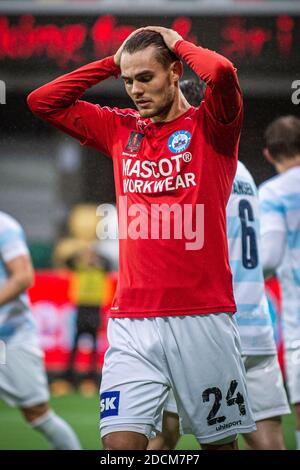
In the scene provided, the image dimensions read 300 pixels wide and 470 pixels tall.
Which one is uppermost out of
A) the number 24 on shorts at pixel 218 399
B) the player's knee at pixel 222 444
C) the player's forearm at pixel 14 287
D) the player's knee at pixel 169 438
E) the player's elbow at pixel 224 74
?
the player's elbow at pixel 224 74

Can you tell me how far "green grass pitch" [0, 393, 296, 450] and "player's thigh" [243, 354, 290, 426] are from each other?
1166mm

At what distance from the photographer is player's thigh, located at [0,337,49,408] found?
4098 mm

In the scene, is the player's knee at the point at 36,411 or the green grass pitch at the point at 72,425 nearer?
the player's knee at the point at 36,411

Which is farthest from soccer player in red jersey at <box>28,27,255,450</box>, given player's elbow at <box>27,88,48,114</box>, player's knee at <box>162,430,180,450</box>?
player's knee at <box>162,430,180,450</box>

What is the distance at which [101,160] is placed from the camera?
165 inches

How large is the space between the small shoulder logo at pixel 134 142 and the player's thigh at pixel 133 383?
0.57 metres

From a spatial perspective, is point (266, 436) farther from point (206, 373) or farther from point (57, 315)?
point (57, 315)

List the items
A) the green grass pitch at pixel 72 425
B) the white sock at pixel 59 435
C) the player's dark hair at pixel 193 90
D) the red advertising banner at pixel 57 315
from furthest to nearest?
1. the red advertising banner at pixel 57 315
2. the green grass pitch at pixel 72 425
3. the white sock at pixel 59 435
4. the player's dark hair at pixel 193 90

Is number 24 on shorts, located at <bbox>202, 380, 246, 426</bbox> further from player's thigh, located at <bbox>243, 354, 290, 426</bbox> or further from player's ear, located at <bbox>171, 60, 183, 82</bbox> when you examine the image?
player's ear, located at <bbox>171, 60, 183, 82</bbox>

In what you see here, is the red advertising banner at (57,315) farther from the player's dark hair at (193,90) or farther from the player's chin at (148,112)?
the player's chin at (148,112)

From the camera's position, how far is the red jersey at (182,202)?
113 inches

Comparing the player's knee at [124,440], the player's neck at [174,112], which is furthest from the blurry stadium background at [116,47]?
the player's knee at [124,440]

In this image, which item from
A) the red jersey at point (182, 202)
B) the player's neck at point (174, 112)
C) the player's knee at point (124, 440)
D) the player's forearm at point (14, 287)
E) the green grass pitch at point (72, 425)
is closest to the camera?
the player's knee at point (124, 440)

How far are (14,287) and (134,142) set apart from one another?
53.6 inches
